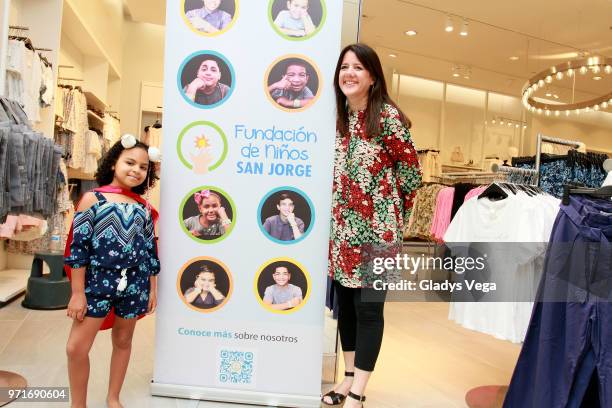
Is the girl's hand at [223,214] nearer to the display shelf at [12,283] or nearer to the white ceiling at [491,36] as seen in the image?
the display shelf at [12,283]

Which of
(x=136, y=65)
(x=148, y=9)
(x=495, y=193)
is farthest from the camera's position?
(x=136, y=65)

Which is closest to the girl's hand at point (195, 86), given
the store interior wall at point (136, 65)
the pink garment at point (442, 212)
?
the pink garment at point (442, 212)

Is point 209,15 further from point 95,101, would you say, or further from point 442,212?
point 95,101

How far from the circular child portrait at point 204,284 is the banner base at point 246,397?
362 millimetres

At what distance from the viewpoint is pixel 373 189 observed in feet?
6.40

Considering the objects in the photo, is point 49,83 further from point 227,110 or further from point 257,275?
→ point 257,275

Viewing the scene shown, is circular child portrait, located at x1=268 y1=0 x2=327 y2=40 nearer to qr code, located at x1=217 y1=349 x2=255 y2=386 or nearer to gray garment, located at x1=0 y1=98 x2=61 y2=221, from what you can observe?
gray garment, located at x1=0 y1=98 x2=61 y2=221

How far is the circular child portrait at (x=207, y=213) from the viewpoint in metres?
2.04

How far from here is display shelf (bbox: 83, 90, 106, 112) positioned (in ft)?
19.2

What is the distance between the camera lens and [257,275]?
2.04 m

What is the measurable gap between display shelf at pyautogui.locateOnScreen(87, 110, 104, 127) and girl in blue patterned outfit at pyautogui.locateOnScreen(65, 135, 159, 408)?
14.4ft

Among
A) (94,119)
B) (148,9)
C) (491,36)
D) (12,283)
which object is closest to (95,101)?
(94,119)

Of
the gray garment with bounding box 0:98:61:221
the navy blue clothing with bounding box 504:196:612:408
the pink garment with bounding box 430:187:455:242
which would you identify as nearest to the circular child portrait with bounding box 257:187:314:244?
the navy blue clothing with bounding box 504:196:612:408

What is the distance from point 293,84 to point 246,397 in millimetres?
1425
